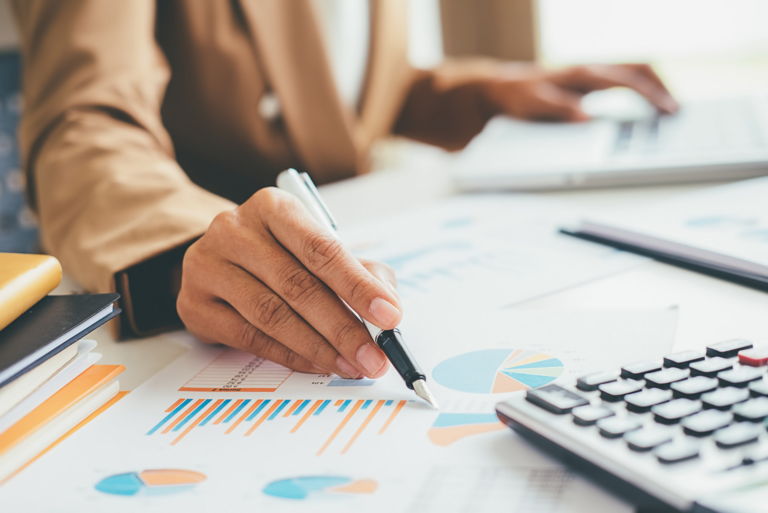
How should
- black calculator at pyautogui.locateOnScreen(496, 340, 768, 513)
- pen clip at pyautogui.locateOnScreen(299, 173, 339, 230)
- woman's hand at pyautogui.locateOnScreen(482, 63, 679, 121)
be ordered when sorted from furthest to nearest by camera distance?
woman's hand at pyautogui.locateOnScreen(482, 63, 679, 121) → pen clip at pyautogui.locateOnScreen(299, 173, 339, 230) → black calculator at pyautogui.locateOnScreen(496, 340, 768, 513)

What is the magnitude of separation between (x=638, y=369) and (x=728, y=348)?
0.17ft

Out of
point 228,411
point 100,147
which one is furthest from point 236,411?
point 100,147

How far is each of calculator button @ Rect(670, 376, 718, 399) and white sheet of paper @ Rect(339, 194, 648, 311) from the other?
174 millimetres

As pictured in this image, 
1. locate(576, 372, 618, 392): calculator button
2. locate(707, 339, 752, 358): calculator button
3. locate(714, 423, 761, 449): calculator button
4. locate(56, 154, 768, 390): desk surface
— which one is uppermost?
locate(714, 423, 761, 449): calculator button

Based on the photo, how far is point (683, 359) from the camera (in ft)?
0.96

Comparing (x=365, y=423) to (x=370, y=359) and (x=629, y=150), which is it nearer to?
(x=370, y=359)

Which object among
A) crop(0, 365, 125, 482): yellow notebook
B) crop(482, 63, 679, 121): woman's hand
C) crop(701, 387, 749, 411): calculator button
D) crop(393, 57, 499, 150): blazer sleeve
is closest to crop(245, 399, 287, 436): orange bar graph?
crop(0, 365, 125, 482): yellow notebook

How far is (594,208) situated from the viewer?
65 centimetres

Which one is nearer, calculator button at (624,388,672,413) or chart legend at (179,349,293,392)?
calculator button at (624,388,672,413)

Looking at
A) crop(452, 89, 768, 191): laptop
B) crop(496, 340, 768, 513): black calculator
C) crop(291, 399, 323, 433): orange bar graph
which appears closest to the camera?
crop(496, 340, 768, 513): black calculator

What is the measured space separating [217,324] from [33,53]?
1.57ft

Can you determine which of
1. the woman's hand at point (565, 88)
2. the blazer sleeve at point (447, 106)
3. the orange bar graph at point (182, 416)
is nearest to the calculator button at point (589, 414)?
the orange bar graph at point (182, 416)

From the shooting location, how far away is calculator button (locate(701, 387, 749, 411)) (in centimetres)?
25

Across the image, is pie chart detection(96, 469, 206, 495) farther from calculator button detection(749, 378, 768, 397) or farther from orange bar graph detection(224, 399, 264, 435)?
calculator button detection(749, 378, 768, 397)
